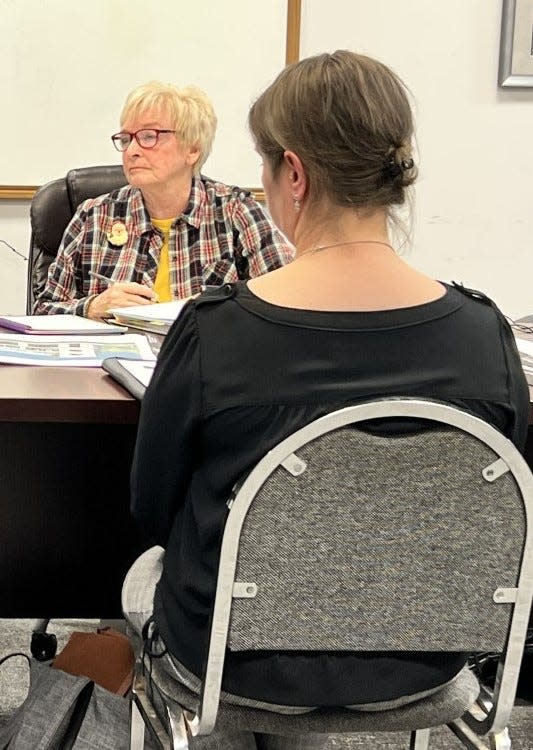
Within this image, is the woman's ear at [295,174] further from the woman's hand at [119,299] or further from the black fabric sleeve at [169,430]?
the woman's hand at [119,299]

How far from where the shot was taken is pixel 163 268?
2.30m

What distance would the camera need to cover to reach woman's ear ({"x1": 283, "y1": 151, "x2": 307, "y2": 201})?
106 cm

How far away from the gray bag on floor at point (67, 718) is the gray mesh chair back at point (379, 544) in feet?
1.30

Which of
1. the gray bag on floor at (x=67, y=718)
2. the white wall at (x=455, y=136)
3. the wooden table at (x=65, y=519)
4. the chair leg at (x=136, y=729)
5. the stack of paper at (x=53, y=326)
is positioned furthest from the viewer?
the white wall at (x=455, y=136)

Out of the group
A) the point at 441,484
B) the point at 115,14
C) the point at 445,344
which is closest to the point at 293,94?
the point at 445,344

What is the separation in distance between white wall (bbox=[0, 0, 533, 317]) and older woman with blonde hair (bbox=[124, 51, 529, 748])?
2.16m

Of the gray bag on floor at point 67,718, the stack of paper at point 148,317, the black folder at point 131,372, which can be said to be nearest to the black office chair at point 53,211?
the stack of paper at point 148,317

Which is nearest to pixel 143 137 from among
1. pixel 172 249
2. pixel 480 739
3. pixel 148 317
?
pixel 172 249

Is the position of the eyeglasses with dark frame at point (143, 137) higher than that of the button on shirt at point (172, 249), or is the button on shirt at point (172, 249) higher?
the eyeglasses with dark frame at point (143, 137)

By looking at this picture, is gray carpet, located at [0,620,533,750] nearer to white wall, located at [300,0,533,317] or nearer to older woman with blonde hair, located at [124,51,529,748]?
older woman with blonde hair, located at [124,51,529,748]

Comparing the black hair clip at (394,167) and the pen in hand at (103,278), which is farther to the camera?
the pen in hand at (103,278)

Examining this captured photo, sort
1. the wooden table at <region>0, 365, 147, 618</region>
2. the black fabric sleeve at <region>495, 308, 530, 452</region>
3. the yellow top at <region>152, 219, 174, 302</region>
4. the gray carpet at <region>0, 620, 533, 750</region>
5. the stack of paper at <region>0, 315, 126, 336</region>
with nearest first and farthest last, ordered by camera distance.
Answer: the black fabric sleeve at <region>495, 308, 530, 452</region> < the wooden table at <region>0, 365, 147, 618</region> < the stack of paper at <region>0, 315, 126, 336</region> < the gray carpet at <region>0, 620, 533, 750</region> < the yellow top at <region>152, 219, 174, 302</region>

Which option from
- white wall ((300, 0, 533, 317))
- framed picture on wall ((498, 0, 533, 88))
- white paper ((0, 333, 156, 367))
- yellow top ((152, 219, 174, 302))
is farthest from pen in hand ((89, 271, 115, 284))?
framed picture on wall ((498, 0, 533, 88))

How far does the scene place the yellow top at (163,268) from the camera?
229cm
